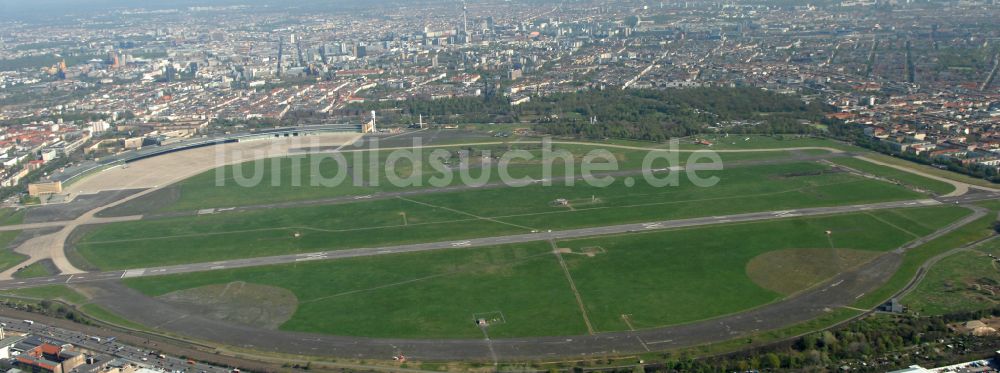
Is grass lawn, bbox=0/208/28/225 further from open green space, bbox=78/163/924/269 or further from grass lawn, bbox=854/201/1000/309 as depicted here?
grass lawn, bbox=854/201/1000/309

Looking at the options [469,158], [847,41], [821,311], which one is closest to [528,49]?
[847,41]

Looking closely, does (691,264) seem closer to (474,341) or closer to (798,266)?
(798,266)

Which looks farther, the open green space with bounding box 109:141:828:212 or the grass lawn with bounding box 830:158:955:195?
the open green space with bounding box 109:141:828:212

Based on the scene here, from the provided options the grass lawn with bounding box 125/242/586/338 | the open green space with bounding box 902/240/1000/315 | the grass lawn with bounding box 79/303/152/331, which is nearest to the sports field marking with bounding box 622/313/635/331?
the grass lawn with bounding box 125/242/586/338

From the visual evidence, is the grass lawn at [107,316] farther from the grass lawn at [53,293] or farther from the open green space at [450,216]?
the open green space at [450,216]

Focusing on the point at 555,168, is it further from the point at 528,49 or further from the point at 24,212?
the point at 528,49

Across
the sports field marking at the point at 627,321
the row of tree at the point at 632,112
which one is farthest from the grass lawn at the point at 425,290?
the row of tree at the point at 632,112

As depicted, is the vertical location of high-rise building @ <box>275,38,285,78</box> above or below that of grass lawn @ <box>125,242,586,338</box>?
above

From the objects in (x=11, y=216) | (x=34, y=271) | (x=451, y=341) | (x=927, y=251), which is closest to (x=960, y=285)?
(x=927, y=251)
